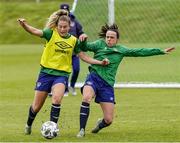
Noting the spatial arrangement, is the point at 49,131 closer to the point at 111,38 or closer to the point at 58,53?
the point at 58,53

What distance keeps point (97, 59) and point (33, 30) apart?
1.21 metres

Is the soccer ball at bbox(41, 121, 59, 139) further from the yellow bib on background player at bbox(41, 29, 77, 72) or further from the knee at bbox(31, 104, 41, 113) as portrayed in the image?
the yellow bib on background player at bbox(41, 29, 77, 72)

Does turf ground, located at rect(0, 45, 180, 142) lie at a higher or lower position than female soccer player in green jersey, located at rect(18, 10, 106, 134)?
lower

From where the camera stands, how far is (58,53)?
39.4 feet

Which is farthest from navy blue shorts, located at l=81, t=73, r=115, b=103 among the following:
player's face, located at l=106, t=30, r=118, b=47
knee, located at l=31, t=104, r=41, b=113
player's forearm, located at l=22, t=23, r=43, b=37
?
player's forearm, located at l=22, t=23, r=43, b=37

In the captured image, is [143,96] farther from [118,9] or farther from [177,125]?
[118,9]

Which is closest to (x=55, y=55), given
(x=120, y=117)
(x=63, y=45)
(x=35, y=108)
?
(x=63, y=45)

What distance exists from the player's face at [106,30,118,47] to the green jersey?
62 mm

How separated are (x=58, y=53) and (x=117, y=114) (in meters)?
3.16

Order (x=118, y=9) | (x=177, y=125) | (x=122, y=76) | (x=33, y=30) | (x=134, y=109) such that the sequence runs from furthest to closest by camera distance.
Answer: (x=118, y=9) → (x=122, y=76) → (x=134, y=109) → (x=177, y=125) → (x=33, y=30)

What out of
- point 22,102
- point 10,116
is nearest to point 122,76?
point 22,102

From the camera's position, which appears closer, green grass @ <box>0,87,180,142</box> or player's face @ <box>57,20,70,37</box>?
green grass @ <box>0,87,180,142</box>

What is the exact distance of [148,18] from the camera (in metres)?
33.8

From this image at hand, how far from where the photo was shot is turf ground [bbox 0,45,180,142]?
38.9 feet
